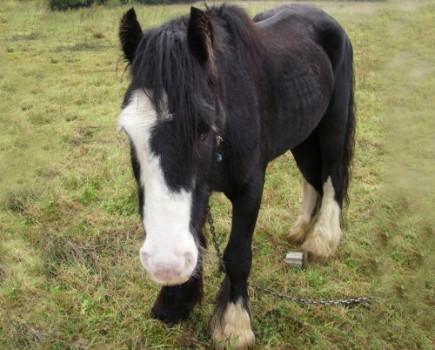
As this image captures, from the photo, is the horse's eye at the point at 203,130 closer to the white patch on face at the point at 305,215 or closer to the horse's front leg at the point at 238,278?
the horse's front leg at the point at 238,278

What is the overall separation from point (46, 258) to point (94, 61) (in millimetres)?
7076

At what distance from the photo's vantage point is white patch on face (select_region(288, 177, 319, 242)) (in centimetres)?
367

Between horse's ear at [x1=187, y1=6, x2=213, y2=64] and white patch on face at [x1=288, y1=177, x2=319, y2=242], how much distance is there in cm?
213

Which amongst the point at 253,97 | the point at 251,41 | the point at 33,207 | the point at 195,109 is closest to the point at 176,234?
the point at 195,109

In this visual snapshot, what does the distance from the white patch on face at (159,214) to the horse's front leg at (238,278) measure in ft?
2.59

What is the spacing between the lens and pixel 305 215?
146 inches

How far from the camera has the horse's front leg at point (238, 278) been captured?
8.17 feet

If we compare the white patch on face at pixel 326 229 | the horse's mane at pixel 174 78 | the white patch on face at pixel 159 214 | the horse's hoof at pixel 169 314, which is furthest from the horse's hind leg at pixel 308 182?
the white patch on face at pixel 159 214

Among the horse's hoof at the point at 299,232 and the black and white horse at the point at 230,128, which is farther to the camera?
the horse's hoof at the point at 299,232

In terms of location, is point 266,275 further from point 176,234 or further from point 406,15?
point 406,15

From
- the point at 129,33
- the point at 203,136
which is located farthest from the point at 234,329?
the point at 129,33

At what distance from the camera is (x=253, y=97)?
2.43 m

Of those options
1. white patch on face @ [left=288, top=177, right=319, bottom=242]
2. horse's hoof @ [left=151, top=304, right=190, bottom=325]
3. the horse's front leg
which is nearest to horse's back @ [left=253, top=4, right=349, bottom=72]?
white patch on face @ [left=288, top=177, right=319, bottom=242]

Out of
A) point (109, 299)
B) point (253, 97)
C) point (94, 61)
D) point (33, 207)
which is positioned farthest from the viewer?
point (94, 61)
